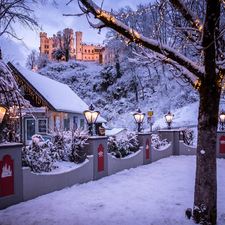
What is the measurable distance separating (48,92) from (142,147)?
8.65m

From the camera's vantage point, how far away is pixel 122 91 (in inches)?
1467

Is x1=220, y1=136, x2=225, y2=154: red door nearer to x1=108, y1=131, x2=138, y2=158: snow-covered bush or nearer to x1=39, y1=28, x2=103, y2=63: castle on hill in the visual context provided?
x1=108, y1=131, x2=138, y2=158: snow-covered bush

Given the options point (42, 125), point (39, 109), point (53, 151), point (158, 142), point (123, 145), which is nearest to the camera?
point (53, 151)

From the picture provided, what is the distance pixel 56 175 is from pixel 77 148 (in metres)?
1.62

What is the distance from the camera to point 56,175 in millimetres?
5371

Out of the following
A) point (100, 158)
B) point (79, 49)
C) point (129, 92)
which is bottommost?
point (100, 158)

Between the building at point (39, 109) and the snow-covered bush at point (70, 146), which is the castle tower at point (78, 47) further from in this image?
the snow-covered bush at point (70, 146)

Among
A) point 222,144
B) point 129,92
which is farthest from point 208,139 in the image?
point 129,92

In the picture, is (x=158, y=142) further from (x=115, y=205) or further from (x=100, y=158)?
(x=115, y=205)

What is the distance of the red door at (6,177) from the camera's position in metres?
4.20

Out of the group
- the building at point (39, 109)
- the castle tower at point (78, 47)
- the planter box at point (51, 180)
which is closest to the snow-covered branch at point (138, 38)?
the planter box at point (51, 180)

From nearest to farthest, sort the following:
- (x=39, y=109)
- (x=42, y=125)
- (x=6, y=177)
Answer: (x=6, y=177) < (x=39, y=109) < (x=42, y=125)

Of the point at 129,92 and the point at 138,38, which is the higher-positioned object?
the point at 129,92

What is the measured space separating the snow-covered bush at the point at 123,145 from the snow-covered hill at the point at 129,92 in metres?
13.6
